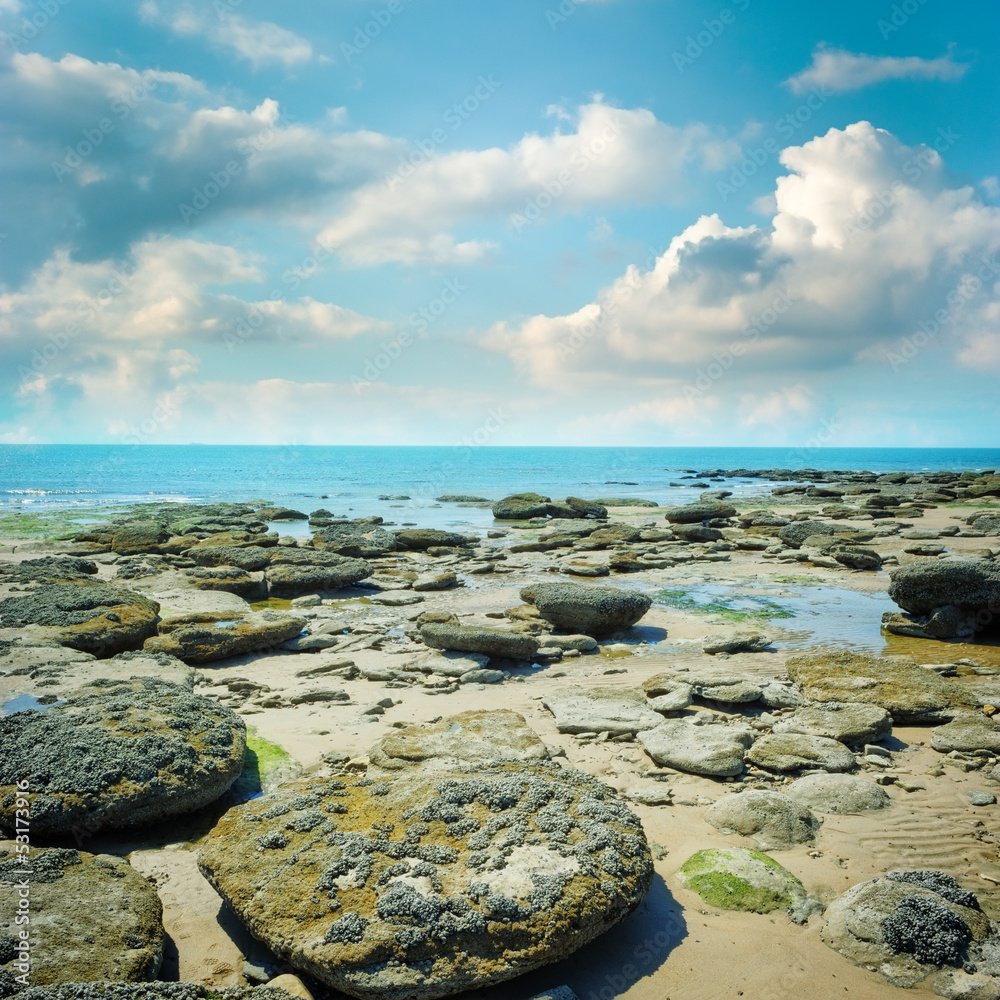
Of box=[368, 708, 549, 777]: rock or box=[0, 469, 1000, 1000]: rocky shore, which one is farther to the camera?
box=[368, 708, 549, 777]: rock

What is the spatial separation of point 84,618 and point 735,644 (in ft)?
38.3

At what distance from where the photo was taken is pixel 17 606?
1184 cm

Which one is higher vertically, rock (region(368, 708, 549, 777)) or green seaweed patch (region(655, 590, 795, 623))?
rock (region(368, 708, 549, 777))

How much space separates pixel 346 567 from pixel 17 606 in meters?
7.72

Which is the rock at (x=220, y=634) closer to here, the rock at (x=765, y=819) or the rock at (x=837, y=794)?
the rock at (x=765, y=819)

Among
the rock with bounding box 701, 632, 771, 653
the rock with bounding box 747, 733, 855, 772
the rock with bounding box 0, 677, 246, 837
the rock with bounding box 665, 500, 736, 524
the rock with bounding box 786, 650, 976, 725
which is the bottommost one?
the rock with bounding box 701, 632, 771, 653

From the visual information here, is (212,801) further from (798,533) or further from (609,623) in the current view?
(798,533)

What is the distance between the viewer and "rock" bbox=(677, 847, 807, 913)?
4.83 meters

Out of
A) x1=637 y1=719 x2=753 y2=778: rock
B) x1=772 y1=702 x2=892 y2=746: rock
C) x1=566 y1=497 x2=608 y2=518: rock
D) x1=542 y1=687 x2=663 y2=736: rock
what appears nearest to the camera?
x1=637 y1=719 x2=753 y2=778: rock

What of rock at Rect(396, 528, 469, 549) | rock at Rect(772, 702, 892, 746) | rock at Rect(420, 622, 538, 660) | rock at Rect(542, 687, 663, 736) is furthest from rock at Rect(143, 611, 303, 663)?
rock at Rect(396, 528, 469, 549)

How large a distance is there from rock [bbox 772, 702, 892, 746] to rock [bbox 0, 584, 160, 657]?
1054 cm

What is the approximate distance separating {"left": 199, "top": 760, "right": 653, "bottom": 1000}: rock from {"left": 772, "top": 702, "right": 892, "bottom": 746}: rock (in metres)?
3.46

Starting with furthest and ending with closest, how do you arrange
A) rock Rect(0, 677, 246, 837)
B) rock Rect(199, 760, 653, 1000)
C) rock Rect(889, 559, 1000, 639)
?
rock Rect(889, 559, 1000, 639) < rock Rect(0, 677, 246, 837) < rock Rect(199, 760, 653, 1000)

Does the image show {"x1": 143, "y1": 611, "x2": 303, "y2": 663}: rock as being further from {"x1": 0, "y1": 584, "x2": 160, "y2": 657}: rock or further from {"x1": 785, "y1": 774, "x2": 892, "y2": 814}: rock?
{"x1": 785, "y1": 774, "x2": 892, "y2": 814}: rock
